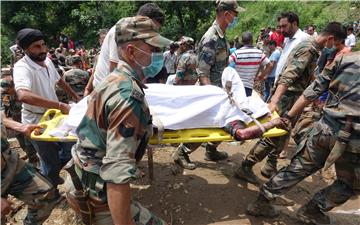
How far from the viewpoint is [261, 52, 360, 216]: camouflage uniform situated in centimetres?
300

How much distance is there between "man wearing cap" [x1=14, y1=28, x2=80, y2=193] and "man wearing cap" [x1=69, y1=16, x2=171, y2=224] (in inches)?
57.9

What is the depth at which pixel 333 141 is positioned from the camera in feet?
10.2

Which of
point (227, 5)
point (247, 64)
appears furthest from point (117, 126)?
point (247, 64)

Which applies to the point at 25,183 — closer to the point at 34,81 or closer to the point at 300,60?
the point at 34,81

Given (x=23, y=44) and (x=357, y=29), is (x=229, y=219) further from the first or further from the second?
(x=357, y=29)

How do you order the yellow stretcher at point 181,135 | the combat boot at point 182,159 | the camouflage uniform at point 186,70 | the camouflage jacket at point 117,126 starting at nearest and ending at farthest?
the camouflage jacket at point 117,126 → the yellow stretcher at point 181,135 → the combat boot at point 182,159 → the camouflage uniform at point 186,70

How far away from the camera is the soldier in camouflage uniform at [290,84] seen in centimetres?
396

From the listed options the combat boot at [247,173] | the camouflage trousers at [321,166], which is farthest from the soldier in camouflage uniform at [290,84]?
the camouflage trousers at [321,166]

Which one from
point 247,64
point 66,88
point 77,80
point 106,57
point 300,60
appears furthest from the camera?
point 247,64

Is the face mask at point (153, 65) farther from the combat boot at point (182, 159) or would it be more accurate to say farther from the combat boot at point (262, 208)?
the combat boot at point (182, 159)

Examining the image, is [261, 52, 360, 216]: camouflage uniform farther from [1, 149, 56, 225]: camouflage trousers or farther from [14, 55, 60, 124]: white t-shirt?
[14, 55, 60, 124]: white t-shirt

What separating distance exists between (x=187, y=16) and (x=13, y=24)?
12.5 metres

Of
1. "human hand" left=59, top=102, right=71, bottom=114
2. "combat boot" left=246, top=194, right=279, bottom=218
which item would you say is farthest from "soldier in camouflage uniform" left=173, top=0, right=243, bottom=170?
"human hand" left=59, top=102, right=71, bottom=114

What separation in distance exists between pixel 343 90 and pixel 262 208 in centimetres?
148
